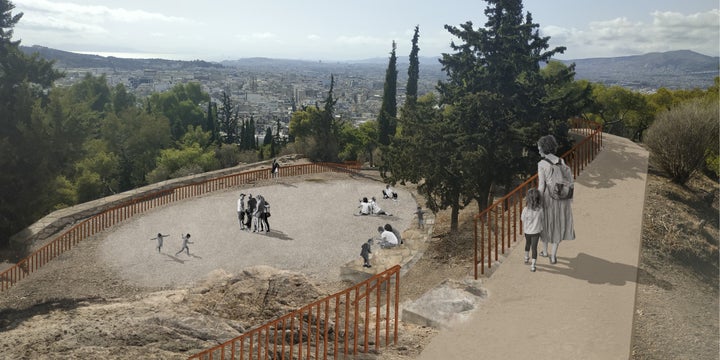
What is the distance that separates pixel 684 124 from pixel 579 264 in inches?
410

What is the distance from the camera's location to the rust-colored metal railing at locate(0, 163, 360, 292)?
15404 mm

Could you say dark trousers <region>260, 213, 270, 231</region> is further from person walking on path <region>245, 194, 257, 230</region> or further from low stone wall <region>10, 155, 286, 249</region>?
low stone wall <region>10, 155, 286, 249</region>

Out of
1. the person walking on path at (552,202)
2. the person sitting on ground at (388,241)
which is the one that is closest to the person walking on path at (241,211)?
the person sitting on ground at (388,241)

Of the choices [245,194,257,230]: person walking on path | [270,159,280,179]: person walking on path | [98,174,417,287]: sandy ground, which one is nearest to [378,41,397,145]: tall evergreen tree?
[270,159,280,179]: person walking on path

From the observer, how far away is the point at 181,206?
2056cm

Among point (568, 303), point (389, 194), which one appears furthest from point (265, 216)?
point (568, 303)

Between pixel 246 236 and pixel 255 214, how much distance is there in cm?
83

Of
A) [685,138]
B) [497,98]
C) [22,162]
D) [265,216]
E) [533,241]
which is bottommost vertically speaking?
[265,216]

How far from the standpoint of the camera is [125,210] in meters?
19.5

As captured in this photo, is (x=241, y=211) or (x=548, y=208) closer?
(x=548, y=208)

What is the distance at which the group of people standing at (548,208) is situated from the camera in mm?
7656

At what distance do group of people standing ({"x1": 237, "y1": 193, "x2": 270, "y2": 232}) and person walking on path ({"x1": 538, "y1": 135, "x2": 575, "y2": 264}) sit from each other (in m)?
11.2

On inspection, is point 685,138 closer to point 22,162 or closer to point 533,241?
point 533,241

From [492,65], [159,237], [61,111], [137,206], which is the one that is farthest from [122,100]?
[492,65]
